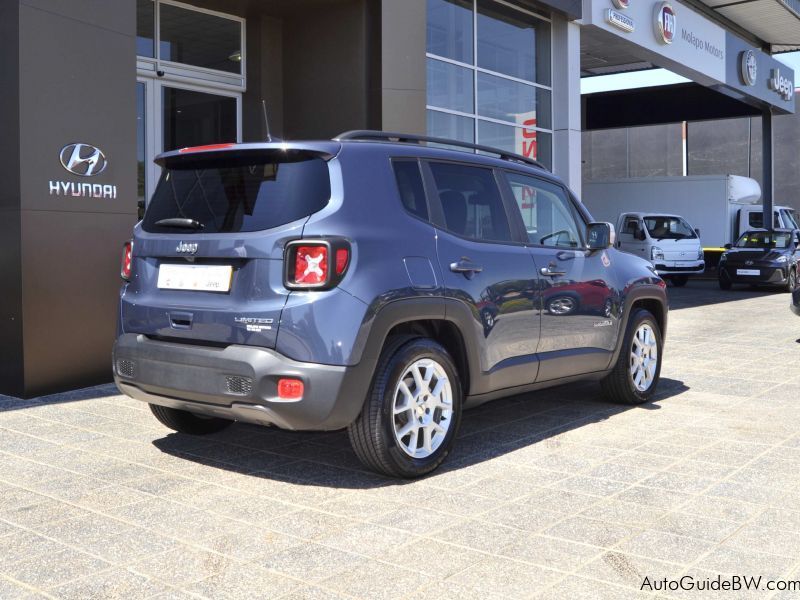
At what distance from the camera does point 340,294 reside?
412cm

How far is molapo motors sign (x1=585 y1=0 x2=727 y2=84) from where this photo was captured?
51.9ft

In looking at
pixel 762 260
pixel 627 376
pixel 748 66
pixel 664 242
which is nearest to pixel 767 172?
pixel 748 66

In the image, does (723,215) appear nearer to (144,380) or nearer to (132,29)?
(132,29)

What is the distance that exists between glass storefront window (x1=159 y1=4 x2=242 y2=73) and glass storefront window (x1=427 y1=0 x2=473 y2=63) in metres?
2.82

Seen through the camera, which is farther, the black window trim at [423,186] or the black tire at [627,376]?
the black tire at [627,376]

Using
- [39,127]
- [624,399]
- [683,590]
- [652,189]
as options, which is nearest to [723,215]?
[652,189]

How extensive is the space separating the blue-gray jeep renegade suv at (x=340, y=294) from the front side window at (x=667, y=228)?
17.7 m

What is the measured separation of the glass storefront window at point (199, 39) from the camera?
10.6 metres

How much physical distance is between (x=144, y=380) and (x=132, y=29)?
13.7 ft

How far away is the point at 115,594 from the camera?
10.2ft

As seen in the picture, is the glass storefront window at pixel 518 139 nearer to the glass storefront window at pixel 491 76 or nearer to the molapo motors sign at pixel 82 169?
the glass storefront window at pixel 491 76

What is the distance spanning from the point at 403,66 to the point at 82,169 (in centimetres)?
490

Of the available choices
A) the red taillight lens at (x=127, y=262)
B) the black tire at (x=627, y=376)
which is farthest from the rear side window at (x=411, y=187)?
the black tire at (x=627, y=376)

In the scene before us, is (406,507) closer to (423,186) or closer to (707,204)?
(423,186)
